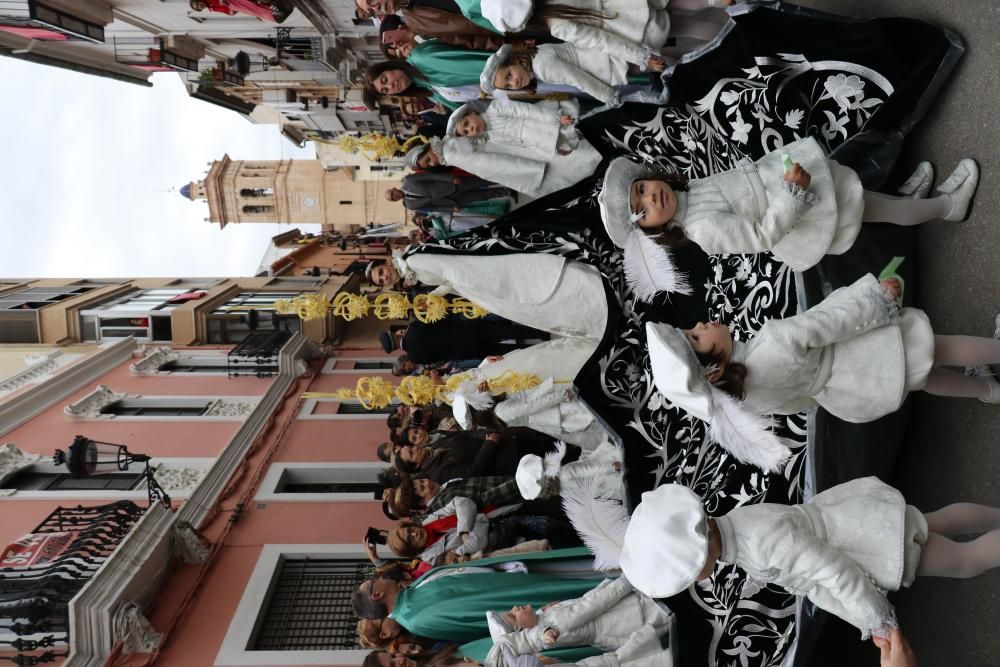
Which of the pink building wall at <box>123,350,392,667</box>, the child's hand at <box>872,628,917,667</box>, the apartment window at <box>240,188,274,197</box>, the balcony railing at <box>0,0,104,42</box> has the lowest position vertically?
the pink building wall at <box>123,350,392,667</box>

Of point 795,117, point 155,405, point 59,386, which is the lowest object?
point 155,405

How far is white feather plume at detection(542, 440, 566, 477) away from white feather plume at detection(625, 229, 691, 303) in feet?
5.25

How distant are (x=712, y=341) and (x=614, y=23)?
281 cm

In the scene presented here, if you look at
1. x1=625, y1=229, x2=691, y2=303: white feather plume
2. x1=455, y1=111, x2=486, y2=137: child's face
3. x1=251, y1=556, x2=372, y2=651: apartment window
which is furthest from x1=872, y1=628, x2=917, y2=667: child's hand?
x1=251, y1=556, x2=372, y2=651: apartment window

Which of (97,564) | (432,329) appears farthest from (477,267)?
(97,564)

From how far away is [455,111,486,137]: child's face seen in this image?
5.70 m

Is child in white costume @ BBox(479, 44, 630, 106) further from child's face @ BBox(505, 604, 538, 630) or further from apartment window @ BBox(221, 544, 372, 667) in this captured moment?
apartment window @ BBox(221, 544, 372, 667)

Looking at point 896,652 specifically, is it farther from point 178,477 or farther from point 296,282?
point 296,282

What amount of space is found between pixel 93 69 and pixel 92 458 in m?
8.22

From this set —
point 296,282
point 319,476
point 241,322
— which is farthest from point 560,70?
point 296,282

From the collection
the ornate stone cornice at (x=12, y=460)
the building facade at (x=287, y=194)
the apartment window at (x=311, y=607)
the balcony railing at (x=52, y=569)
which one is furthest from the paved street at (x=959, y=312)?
the building facade at (x=287, y=194)

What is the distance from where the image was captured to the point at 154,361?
13508mm

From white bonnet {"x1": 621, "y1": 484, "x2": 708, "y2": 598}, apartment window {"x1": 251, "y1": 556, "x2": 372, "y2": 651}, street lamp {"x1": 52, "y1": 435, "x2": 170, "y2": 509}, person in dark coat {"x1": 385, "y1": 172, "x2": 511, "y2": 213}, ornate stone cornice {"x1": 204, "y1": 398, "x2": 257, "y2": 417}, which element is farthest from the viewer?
ornate stone cornice {"x1": 204, "y1": 398, "x2": 257, "y2": 417}

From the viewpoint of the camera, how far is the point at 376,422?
1268 cm
